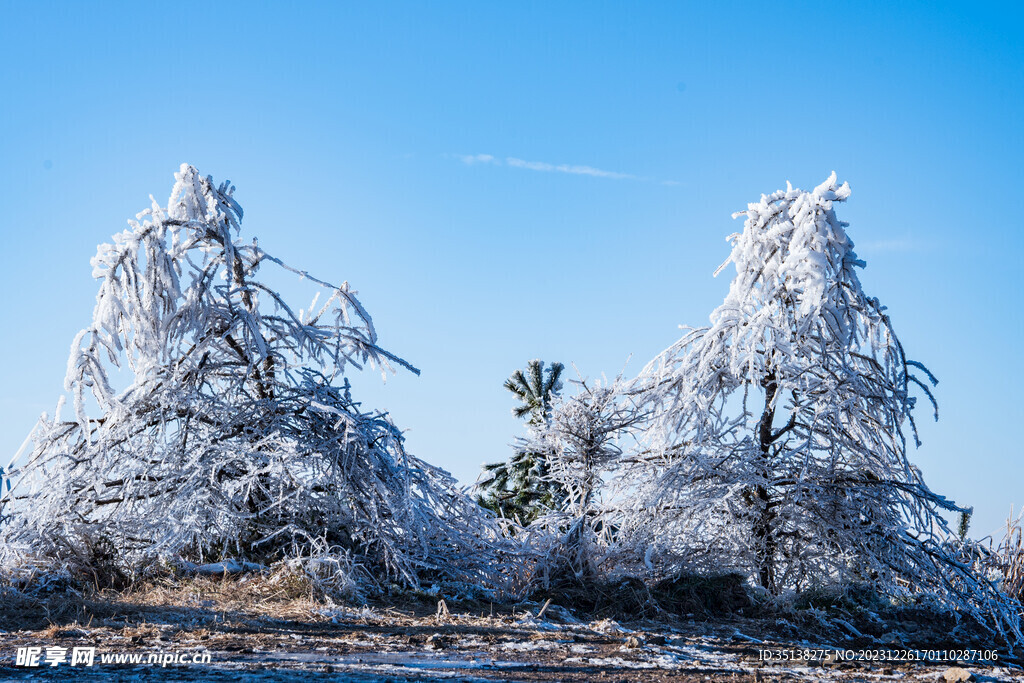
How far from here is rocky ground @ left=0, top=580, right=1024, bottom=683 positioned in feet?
20.9

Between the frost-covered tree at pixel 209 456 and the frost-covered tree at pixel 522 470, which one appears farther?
the frost-covered tree at pixel 522 470

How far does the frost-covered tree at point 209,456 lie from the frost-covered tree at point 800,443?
299 cm

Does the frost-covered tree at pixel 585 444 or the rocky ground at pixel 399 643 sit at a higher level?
the frost-covered tree at pixel 585 444

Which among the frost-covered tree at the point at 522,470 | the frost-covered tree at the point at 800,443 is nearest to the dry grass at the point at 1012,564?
the frost-covered tree at the point at 800,443

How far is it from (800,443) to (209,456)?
7299 millimetres

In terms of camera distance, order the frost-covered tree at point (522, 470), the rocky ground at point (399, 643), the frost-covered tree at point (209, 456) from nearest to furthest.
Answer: the rocky ground at point (399, 643) < the frost-covered tree at point (209, 456) < the frost-covered tree at point (522, 470)

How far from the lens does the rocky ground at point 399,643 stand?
6.36m

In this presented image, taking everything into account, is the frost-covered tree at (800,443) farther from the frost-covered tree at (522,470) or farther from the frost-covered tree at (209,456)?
the frost-covered tree at (522,470)

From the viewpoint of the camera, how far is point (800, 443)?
11.2 meters

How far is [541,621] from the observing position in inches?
365

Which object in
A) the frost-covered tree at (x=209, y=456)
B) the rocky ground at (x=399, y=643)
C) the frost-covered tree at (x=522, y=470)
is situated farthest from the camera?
the frost-covered tree at (x=522, y=470)

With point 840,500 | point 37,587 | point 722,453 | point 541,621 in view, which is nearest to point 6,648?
point 37,587

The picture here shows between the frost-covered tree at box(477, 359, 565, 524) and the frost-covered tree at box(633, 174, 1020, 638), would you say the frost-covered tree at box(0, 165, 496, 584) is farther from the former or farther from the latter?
the frost-covered tree at box(477, 359, 565, 524)

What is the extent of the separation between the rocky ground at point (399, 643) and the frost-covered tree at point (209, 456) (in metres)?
0.92
